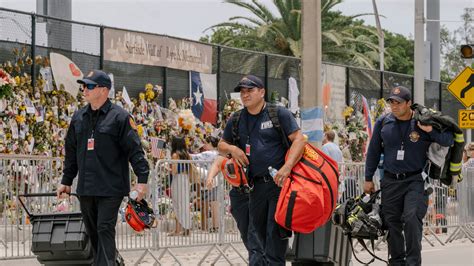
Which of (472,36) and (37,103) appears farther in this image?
(472,36)

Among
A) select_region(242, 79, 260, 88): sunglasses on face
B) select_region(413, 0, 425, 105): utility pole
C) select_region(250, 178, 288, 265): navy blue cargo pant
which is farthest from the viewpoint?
select_region(413, 0, 425, 105): utility pole

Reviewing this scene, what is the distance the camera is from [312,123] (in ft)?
46.2

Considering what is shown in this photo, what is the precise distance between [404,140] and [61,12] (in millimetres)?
20542

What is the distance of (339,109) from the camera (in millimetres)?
29141

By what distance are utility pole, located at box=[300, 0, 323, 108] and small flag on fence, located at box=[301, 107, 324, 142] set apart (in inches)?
4.3

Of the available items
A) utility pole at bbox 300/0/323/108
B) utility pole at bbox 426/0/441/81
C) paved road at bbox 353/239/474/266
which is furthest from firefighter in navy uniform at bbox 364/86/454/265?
utility pole at bbox 426/0/441/81

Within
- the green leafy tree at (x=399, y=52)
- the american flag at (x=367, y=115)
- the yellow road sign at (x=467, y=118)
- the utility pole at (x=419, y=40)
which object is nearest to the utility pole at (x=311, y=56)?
the utility pole at (x=419, y=40)

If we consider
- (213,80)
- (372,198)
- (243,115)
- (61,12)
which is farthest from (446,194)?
(61,12)

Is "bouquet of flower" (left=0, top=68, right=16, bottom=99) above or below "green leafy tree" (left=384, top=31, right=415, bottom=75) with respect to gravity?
below

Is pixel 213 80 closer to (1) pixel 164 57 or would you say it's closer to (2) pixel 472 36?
(1) pixel 164 57

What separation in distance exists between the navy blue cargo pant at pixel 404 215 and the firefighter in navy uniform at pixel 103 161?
259cm

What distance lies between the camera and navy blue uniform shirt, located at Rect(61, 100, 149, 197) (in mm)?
10195

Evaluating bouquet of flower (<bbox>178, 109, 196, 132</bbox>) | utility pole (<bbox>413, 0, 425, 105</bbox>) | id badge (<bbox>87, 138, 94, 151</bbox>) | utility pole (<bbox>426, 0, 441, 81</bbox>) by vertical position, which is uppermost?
utility pole (<bbox>426, 0, 441, 81</bbox>)

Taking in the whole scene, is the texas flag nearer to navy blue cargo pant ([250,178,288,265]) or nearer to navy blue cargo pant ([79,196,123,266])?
navy blue cargo pant ([250,178,288,265])
